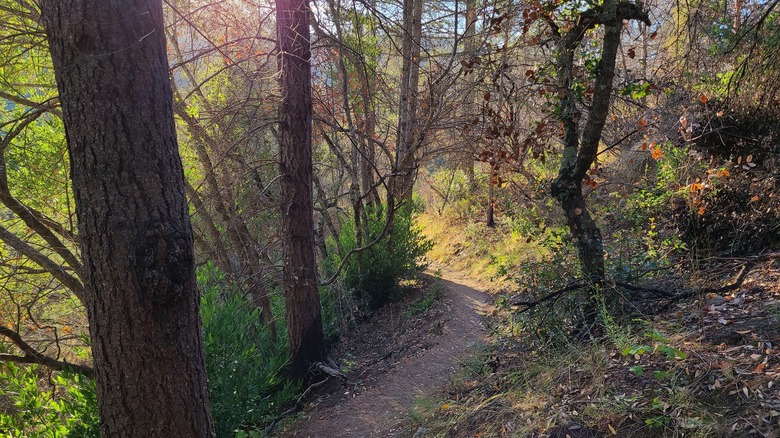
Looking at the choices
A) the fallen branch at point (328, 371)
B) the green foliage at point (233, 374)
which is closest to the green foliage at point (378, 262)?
the fallen branch at point (328, 371)

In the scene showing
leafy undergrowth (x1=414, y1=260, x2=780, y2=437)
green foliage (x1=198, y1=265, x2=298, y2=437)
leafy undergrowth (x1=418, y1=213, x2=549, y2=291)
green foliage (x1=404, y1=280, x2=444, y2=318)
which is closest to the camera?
leafy undergrowth (x1=414, y1=260, x2=780, y2=437)

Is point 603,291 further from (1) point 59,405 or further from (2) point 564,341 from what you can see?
(1) point 59,405

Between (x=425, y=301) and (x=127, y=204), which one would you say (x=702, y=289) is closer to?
(x=127, y=204)

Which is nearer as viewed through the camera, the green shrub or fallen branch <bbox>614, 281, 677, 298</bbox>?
the green shrub

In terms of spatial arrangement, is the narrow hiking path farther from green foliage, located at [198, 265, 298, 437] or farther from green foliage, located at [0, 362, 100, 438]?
green foliage, located at [0, 362, 100, 438]

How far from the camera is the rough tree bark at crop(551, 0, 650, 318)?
3.65m

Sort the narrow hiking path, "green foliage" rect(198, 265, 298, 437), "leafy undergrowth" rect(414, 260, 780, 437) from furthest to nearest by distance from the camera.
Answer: the narrow hiking path, "green foliage" rect(198, 265, 298, 437), "leafy undergrowth" rect(414, 260, 780, 437)

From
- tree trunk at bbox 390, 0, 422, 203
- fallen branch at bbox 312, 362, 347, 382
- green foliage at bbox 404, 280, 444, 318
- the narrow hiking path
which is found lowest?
the narrow hiking path

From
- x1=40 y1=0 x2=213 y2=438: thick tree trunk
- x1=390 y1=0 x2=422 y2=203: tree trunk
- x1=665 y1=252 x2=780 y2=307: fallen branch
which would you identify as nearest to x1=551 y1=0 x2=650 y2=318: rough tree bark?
x1=665 y1=252 x2=780 y2=307: fallen branch

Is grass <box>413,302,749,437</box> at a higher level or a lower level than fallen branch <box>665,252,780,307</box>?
lower

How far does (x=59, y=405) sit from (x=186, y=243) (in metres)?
2.59

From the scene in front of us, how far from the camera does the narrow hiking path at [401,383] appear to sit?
4457 millimetres

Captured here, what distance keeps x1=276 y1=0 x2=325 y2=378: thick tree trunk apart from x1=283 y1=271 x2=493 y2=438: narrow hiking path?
777 mm

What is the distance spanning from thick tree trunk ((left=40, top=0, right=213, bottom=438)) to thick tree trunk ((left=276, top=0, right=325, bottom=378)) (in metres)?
2.86
